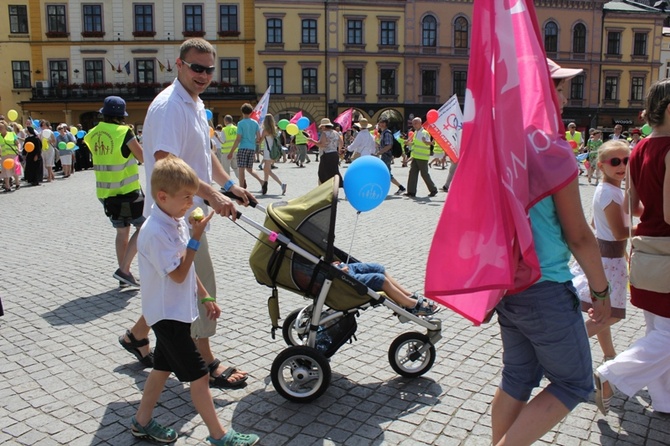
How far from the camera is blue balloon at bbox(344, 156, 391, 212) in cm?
392

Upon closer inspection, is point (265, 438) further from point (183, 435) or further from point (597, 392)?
point (597, 392)

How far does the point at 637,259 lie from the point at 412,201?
10.2 m

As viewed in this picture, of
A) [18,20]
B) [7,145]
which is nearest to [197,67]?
[7,145]

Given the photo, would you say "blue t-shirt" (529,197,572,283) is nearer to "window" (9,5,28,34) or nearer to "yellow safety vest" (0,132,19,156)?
"yellow safety vest" (0,132,19,156)

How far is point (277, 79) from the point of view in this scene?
46781mm

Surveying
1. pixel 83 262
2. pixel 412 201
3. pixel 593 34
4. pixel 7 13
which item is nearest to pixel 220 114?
pixel 7 13

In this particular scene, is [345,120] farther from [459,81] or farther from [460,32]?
[460,32]

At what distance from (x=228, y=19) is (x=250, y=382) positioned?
4576 cm

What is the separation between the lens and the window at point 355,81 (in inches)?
1865

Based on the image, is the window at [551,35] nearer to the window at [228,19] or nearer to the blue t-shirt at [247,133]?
the window at [228,19]

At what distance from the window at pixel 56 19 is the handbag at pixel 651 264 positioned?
161 ft

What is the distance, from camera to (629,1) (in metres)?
53.6

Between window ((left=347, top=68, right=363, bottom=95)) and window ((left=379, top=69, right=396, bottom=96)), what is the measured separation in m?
1.56

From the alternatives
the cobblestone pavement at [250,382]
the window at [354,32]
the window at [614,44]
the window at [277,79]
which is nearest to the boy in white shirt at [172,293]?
the cobblestone pavement at [250,382]
